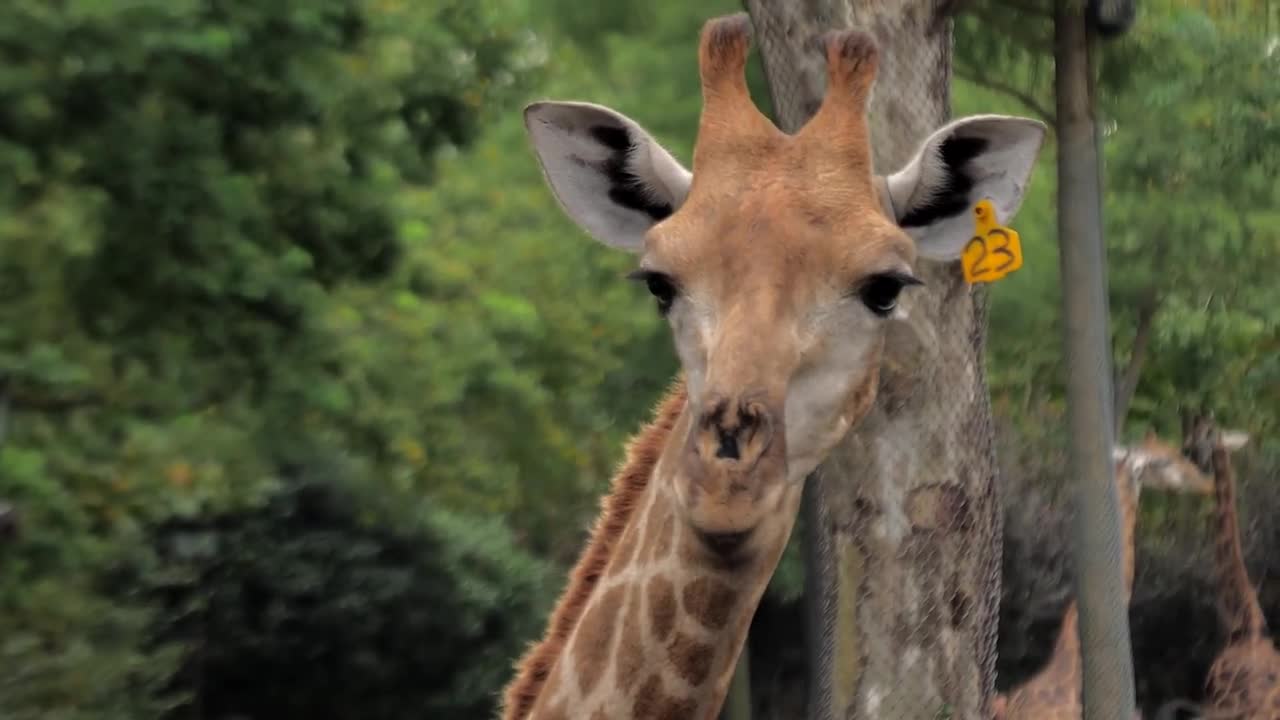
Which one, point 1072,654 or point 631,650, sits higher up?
point 631,650

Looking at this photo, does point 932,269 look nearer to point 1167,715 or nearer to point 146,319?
point 146,319

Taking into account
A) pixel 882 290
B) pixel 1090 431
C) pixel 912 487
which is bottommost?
pixel 1090 431

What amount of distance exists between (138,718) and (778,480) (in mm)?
6542

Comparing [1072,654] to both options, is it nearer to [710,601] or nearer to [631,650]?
[631,650]

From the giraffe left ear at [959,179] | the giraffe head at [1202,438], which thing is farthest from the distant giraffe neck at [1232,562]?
the giraffe left ear at [959,179]

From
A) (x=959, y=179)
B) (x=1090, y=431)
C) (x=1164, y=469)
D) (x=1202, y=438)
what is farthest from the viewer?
(x=1202, y=438)

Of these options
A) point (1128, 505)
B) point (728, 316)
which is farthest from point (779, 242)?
point (1128, 505)

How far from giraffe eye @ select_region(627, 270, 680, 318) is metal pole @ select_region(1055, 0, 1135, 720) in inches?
141

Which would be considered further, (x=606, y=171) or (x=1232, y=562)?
(x=1232, y=562)

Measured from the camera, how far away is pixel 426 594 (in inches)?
491

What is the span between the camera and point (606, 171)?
3877 mm

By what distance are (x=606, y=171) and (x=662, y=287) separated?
1.71ft

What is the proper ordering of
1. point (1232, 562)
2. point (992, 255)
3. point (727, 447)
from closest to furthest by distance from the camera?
point (727, 447)
point (992, 255)
point (1232, 562)

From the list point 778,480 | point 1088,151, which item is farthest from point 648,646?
point 1088,151
